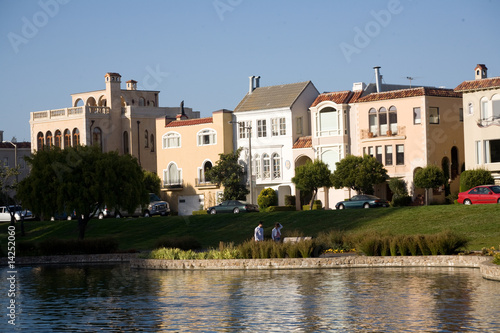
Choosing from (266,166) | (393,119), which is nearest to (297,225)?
(393,119)

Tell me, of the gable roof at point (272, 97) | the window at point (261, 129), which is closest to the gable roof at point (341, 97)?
the gable roof at point (272, 97)

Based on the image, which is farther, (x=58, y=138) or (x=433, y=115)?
(x=58, y=138)

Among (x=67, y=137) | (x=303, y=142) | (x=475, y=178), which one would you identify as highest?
(x=67, y=137)

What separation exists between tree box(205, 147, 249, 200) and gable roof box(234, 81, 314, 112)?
5.08m

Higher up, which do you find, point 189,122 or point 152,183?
point 189,122

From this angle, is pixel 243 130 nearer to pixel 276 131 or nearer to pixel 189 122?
pixel 276 131

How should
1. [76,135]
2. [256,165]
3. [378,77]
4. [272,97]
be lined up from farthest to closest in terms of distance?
[76,135] → [272,97] → [256,165] → [378,77]

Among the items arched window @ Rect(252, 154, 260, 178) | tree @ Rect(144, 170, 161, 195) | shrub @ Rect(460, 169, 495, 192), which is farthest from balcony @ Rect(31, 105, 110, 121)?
shrub @ Rect(460, 169, 495, 192)

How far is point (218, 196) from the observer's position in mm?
80125

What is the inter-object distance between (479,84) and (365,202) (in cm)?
1210

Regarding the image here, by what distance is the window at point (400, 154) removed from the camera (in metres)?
68.7

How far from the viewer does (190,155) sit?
83562mm

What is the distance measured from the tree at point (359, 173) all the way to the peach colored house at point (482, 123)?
6.92m

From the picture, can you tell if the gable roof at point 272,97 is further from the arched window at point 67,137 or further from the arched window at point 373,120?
the arched window at point 67,137
